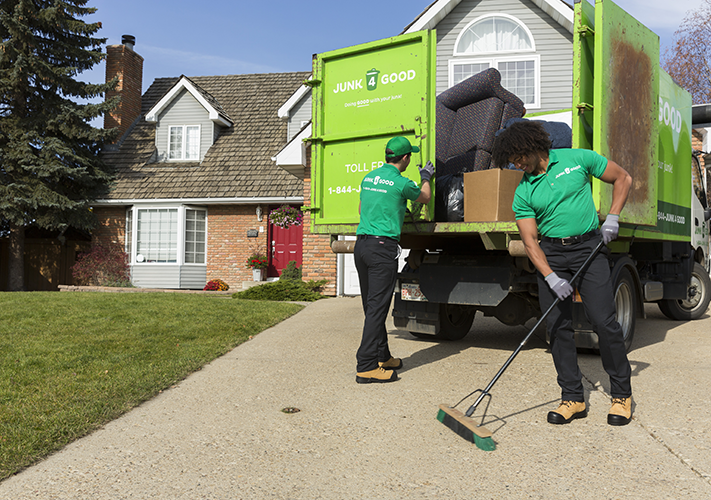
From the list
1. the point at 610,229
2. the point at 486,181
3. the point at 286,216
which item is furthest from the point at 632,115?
the point at 286,216

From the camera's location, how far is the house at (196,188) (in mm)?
16109

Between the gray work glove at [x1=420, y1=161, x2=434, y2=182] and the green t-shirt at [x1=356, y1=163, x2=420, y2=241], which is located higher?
the gray work glove at [x1=420, y1=161, x2=434, y2=182]

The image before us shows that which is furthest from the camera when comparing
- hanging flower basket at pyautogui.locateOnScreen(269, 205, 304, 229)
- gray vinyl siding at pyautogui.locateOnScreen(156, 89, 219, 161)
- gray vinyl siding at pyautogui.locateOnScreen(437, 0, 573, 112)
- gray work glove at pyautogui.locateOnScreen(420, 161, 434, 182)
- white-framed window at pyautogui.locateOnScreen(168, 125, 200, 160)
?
white-framed window at pyautogui.locateOnScreen(168, 125, 200, 160)

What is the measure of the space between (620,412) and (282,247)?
12944 millimetres

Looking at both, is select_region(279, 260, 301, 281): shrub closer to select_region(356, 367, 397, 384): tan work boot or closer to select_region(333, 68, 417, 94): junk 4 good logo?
select_region(333, 68, 417, 94): junk 4 good logo

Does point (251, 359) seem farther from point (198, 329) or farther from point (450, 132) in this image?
point (450, 132)

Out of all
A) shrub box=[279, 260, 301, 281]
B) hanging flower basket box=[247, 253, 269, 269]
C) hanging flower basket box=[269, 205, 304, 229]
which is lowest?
shrub box=[279, 260, 301, 281]

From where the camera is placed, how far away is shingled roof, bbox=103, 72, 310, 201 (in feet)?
52.9

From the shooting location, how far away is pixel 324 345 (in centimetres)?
673

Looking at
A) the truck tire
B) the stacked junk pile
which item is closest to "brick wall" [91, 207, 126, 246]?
the truck tire

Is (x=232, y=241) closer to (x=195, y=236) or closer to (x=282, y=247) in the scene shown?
(x=195, y=236)

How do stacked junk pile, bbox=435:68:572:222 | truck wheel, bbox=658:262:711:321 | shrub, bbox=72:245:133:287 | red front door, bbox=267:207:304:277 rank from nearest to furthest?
stacked junk pile, bbox=435:68:572:222, truck wheel, bbox=658:262:711:321, red front door, bbox=267:207:304:277, shrub, bbox=72:245:133:287

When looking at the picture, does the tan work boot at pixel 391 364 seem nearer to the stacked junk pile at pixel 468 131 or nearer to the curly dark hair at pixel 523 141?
the stacked junk pile at pixel 468 131

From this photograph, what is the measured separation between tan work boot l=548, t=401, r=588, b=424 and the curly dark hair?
5.52 feet
